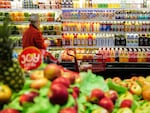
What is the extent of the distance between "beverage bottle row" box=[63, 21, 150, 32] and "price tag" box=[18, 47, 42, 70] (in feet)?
19.2

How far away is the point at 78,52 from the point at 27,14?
1.49m

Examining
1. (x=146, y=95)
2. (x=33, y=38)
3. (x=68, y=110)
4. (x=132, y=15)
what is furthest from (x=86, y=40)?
(x=68, y=110)

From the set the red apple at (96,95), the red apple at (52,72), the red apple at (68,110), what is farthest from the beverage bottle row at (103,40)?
the red apple at (68,110)

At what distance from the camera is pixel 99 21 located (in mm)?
8992

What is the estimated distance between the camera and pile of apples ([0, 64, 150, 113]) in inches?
88.1

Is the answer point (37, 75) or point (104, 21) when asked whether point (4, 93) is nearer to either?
point (37, 75)

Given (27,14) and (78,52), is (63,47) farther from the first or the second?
(27,14)

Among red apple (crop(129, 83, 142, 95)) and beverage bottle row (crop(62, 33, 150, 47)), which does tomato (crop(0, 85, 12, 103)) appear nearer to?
red apple (crop(129, 83, 142, 95))

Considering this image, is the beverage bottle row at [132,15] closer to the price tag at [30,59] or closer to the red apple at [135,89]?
the red apple at [135,89]

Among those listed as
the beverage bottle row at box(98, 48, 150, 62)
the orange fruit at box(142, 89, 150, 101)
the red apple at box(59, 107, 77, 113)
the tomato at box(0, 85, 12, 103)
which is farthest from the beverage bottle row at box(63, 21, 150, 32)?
the red apple at box(59, 107, 77, 113)

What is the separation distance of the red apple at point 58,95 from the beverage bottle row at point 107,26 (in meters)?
6.70

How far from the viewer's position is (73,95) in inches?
92.5

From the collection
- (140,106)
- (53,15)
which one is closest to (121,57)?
(53,15)

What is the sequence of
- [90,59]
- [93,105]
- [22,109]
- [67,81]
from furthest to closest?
1. [90,59]
2. [93,105]
3. [67,81]
4. [22,109]
